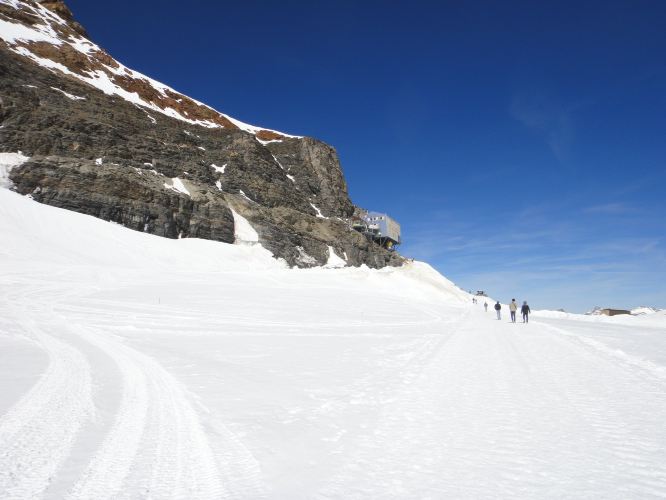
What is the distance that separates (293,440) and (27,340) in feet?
28.2

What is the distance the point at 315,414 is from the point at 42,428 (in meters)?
3.17

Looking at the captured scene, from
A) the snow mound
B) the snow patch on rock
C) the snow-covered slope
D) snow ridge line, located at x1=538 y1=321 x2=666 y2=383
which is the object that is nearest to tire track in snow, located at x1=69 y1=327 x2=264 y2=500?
snow ridge line, located at x1=538 y1=321 x2=666 y2=383

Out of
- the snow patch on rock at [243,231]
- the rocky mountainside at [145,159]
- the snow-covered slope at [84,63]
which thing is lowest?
the snow patch on rock at [243,231]

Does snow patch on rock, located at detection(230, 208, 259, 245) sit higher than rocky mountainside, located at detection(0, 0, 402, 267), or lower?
lower

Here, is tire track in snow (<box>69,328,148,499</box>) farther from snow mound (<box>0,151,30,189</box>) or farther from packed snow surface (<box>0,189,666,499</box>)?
snow mound (<box>0,151,30,189</box>)

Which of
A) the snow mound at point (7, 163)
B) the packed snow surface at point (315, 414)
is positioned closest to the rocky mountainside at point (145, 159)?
the snow mound at point (7, 163)

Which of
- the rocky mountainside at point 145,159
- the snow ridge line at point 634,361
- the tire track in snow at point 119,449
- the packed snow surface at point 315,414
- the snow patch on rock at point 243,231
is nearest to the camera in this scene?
the tire track in snow at point 119,449

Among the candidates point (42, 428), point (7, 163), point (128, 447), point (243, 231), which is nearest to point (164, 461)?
point (128, 447)

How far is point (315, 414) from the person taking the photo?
214 inches

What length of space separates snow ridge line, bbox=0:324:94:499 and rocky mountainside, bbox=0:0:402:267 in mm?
49897

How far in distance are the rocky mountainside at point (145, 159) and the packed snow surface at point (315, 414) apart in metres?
42.1

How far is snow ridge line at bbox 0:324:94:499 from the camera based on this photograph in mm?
3311

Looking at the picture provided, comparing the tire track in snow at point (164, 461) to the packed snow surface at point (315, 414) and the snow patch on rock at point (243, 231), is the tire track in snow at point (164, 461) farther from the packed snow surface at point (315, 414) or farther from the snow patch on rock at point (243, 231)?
the snow patch on rock at point (243, 231)

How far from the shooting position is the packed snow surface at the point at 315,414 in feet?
11.4
